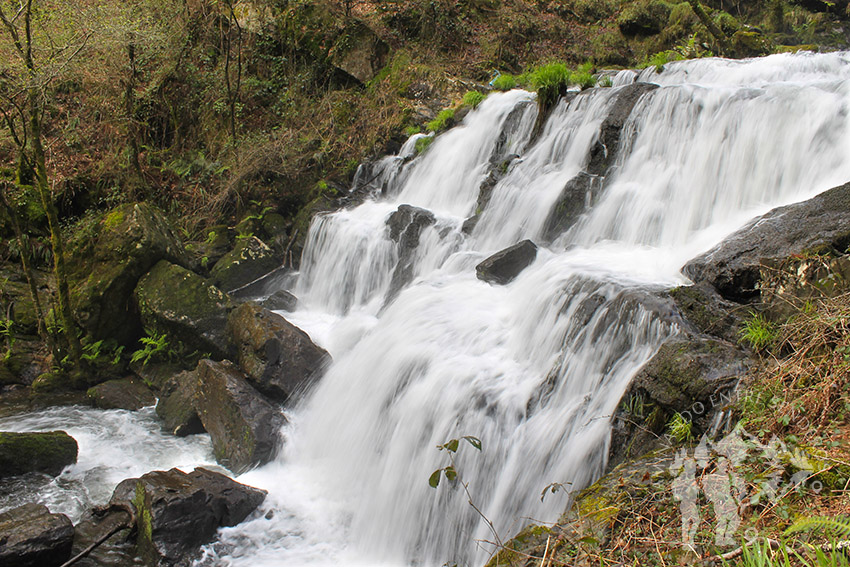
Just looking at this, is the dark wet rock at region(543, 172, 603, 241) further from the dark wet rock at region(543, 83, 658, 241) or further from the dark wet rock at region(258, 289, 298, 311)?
the dark wet rock at region(258, 289, 298, 311)

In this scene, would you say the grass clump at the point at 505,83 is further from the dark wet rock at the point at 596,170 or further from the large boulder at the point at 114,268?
the large boulder at the point at 114,268

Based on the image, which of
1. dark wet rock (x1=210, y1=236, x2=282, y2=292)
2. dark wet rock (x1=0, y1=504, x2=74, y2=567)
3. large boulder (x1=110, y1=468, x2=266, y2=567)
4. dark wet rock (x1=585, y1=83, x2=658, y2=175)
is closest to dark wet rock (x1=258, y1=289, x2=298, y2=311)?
dark wet rock (x1=210, y1=236, x2=282, y2=292)

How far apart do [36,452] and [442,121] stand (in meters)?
8.98

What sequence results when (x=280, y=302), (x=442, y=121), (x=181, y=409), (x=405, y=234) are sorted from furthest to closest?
(x=442, y=121)
(x=280, y=302)
(x=405, y=234)
(x=181, y=409)

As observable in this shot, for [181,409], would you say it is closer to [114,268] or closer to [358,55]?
[114,268]

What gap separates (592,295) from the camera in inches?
213

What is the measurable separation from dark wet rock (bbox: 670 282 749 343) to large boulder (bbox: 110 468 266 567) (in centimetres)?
430

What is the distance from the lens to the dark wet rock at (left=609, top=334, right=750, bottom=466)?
12.1 feet

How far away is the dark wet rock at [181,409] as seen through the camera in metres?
6.94

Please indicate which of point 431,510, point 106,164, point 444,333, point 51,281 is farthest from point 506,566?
point 106,164

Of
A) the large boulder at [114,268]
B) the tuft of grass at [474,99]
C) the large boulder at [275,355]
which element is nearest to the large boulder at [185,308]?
the large boulder at [114,268]

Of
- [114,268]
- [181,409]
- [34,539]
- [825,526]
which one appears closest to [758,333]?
[825,526]

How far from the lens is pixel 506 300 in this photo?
6.80m

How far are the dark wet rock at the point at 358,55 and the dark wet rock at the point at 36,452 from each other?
10394 mm
